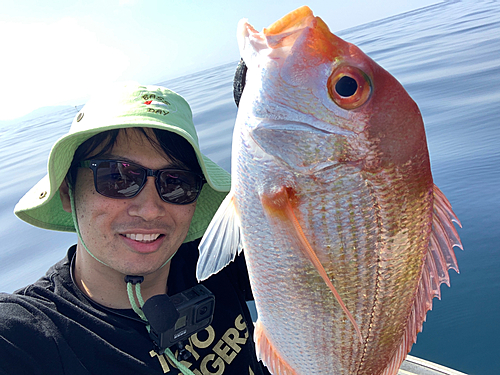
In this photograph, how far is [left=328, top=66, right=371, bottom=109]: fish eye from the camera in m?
1.07

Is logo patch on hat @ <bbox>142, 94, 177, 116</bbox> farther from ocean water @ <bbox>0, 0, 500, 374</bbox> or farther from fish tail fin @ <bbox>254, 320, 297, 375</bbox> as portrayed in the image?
ocean water @ <bbox>0, 0, 500, 374</bbox>

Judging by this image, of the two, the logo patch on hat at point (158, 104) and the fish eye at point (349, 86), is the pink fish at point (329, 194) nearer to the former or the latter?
the fish eye at point (349, 86)

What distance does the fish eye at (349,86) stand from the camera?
1066 millimetres

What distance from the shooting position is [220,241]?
128 centimetres

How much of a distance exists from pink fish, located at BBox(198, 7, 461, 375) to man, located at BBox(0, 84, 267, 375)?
536 mm

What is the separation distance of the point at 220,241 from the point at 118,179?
2.13ft

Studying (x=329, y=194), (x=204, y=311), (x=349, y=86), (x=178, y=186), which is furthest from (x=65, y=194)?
(x=349, y=86)

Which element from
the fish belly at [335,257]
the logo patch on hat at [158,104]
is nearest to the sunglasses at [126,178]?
the logo patch on hat at [158,104]

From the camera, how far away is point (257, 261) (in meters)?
1.21

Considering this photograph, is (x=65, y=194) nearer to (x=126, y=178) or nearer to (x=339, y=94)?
(x=126, y=178)

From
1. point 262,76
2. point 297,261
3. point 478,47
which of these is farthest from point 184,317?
point 478,47

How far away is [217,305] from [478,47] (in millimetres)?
15152

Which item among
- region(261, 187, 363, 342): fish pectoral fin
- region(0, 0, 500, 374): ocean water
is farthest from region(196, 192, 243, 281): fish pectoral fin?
region(0, 0, 500, 374): ocean water

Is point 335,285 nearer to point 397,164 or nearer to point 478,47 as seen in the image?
point 397,164
